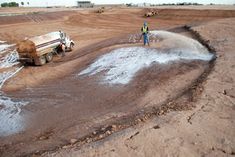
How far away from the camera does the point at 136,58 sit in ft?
67.2

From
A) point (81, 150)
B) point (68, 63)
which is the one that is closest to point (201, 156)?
point (81, 150)

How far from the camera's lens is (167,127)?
30.7 ft

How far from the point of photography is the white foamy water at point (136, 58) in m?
17.8

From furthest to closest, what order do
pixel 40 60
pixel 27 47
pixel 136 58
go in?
pixel 40 60, pixel 27 47, pixel 136 58

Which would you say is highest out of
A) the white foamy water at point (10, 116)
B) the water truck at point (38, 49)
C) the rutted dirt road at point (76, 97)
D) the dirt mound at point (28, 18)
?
the dirt mound at point (28, 18)

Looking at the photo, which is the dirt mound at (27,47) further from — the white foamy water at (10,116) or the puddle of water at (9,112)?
the white foamy water at (10,116)

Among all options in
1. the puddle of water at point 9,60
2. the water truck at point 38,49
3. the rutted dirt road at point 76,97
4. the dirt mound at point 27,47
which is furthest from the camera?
the puddle of water at point 9,60

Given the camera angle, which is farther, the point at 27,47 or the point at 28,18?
the point at 28,18

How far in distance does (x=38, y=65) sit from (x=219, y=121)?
16.8 m

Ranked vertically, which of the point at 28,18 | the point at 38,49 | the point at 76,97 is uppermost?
the point at 28,18

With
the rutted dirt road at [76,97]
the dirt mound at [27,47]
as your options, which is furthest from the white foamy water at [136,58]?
the dirt mound at [27,47]

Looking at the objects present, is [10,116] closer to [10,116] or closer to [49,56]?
[10,116]

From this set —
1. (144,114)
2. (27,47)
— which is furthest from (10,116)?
(27,47)

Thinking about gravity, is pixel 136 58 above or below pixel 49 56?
above
